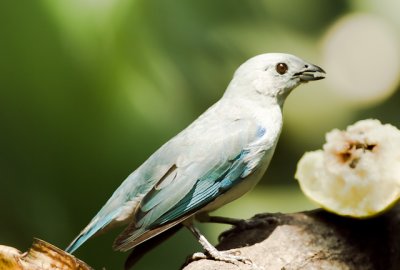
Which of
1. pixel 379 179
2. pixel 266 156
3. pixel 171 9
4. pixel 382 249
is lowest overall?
pixel 382 249

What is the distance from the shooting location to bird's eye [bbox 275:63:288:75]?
2.38m

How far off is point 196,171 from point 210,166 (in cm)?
5

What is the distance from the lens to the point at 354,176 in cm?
231

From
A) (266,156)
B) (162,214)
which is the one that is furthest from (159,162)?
(266,156)

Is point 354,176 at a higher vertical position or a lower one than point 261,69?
lower

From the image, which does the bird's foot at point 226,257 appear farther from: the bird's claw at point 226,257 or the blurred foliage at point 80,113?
the blurred foliage at point 80,113

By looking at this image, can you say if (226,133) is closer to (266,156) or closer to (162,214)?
(266,156)

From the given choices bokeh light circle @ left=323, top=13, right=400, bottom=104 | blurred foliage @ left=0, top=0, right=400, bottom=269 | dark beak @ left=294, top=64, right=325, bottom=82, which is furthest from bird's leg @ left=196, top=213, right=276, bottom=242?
bokeh light circle @ left=323, top=13, right=400, bottom=104

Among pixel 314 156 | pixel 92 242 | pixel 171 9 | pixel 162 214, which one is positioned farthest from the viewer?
pixel 171 9

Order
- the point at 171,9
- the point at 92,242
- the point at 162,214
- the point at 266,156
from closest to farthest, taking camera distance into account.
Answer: the point at 162,214 → the point at 266,156 → the point at 92,242 → the point at 171,9

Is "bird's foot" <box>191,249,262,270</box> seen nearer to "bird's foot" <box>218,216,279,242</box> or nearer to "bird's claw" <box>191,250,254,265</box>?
"bird's claw" <box>191,250,254,265</box>

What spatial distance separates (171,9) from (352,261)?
2188 mm

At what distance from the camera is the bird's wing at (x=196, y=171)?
209cm

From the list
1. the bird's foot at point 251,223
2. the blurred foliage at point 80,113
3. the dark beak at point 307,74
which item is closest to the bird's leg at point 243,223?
the bird's foot at point 251,223
